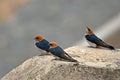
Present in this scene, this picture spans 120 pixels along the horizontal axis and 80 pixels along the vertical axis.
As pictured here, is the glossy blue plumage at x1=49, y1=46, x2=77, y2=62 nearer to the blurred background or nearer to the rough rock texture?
the rough rock texture

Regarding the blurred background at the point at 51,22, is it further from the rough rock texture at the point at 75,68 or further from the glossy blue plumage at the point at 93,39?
the rough rock texture at the point at 75,68

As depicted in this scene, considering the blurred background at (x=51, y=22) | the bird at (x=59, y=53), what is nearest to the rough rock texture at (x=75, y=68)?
the bird at (x=59, y=53)

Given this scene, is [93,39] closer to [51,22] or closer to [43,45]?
[43,45]

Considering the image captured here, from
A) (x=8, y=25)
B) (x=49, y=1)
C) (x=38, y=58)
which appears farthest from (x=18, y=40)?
(x=38, y=58)

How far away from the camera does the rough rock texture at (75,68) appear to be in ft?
37.4

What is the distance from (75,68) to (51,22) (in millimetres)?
19078

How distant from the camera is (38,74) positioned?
11.8 metres

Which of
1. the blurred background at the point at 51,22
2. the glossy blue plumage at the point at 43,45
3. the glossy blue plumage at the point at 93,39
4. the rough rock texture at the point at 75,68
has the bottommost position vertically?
the rough rock texture at the point at 75,68

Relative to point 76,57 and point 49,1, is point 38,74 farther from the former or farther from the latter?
point 49,1

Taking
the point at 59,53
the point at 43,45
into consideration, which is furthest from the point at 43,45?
the point at 59,53

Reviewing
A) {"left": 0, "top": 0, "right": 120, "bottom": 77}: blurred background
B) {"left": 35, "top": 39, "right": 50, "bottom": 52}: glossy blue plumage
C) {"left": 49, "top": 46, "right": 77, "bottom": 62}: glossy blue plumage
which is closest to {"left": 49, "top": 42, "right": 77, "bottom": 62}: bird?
{"left": 49, "top": 46, "right": 77, "bottom": 62}: glossy blue plumage

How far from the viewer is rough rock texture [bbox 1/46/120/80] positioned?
37.4 feet

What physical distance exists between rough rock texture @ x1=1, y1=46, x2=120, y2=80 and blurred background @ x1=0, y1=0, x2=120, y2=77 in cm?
1217

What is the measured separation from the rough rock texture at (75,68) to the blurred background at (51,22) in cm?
1217
